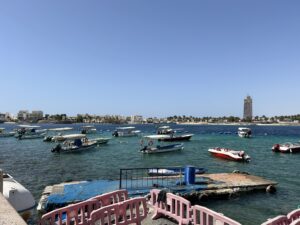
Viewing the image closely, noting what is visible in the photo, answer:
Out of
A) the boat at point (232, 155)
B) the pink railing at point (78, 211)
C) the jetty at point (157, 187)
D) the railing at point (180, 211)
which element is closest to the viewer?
the pink railing at point (78, 211)

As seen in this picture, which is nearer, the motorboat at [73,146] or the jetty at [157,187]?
the jetty at [157,187]

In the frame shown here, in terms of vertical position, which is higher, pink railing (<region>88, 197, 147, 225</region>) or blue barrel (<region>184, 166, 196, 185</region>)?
pink railing (<region>88, 197, 147, 225</region>)

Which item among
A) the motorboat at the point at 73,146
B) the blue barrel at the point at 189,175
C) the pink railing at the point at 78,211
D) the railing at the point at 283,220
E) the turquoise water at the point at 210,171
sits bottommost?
the turquoise water at the point at 210,171

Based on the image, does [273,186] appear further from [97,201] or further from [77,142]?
[77,142]

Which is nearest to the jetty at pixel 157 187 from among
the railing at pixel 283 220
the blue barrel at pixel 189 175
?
the blue barrel at pixel 189 175

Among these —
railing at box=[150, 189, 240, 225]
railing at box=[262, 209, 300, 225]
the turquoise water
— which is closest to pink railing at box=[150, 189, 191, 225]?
railing at box=[150, 189, 240, 225]

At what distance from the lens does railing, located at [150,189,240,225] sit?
426 inches

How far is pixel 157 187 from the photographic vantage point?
21844 millimetres

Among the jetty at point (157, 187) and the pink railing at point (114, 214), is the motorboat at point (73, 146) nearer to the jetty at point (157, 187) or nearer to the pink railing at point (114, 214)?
the jetty at point (157, 187)

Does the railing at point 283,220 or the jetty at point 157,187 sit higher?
the railing at point 283,220

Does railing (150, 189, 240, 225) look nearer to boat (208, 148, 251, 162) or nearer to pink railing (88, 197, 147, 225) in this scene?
pink railing (88, 197, 147, 225)

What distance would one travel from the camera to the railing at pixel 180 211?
10828mm

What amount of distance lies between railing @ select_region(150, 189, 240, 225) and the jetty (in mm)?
6428

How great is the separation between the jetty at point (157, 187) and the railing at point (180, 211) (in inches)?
253
